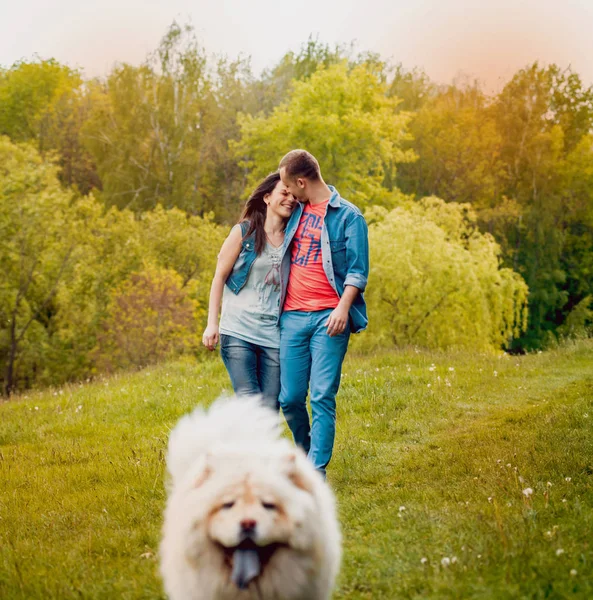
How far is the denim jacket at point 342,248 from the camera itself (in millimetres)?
5277

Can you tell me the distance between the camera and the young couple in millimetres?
5254

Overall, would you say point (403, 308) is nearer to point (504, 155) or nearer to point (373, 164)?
point (373, 164)

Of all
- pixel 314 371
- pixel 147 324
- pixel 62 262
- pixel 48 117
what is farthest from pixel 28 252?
pixel 314 371

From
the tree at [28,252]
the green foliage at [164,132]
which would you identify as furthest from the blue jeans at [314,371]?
the green foliage at [164,132]

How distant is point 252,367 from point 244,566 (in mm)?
2710

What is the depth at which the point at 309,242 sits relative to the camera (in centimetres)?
539

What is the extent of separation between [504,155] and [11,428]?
40422 millimetres

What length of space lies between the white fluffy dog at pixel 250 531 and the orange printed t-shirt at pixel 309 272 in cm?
218

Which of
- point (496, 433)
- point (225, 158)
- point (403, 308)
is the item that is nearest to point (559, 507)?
point (496, 433)

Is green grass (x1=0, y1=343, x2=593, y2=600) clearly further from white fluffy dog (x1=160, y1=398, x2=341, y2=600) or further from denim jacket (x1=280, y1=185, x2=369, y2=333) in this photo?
denim jacket (x1=280, y1=185, x2=369, y2=333)

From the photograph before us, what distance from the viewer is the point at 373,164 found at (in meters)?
36.8

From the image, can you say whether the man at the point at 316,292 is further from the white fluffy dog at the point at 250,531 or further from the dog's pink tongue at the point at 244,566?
the dog's pink tongue at the point at 244,566

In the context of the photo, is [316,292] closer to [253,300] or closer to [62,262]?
[253,300]

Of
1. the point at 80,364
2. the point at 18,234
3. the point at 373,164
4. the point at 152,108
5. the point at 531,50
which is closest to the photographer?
the point at 18,234
